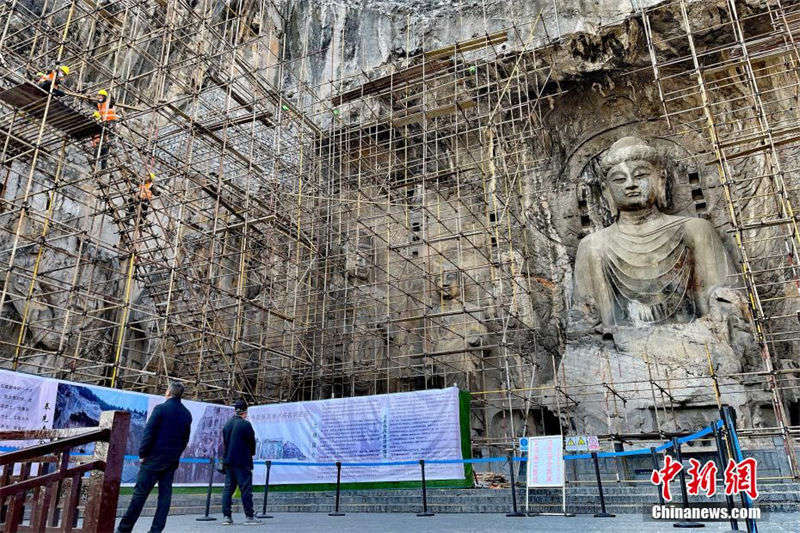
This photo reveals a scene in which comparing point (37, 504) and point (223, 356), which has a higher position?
point (223, 356)

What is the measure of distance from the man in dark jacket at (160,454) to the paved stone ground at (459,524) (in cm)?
99

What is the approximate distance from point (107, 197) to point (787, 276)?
38.5ft

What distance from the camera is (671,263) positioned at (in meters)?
11.2

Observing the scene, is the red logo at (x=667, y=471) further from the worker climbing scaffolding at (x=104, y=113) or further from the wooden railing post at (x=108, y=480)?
the worker climbing scaffolding at (x=104, y=113)

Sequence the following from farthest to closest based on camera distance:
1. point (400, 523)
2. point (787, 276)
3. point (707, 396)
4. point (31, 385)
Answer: point (787, 276)
point (707, 396)
point (31, 385)
point (400, 523)

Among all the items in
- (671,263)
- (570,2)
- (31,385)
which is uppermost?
(570,2)

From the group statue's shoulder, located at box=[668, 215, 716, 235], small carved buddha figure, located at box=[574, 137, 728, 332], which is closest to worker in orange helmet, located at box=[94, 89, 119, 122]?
small carved buddha figure, located at box=[574, 137, 728, 332]

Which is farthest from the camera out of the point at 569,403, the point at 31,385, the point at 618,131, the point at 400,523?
the point at 618,131

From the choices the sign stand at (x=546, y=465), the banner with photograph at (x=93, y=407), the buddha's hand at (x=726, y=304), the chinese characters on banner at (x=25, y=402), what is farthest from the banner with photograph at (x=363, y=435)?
the buddha's hand at (x=726, y=304)

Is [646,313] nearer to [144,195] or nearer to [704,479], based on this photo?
[704,479]

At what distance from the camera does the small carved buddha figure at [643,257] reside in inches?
431

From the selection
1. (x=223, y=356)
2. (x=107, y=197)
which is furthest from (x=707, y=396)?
(x=107, y=197)

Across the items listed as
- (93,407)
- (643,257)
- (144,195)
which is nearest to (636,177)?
(643,257)

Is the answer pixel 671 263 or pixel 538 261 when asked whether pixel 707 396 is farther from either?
pixel 538 261
